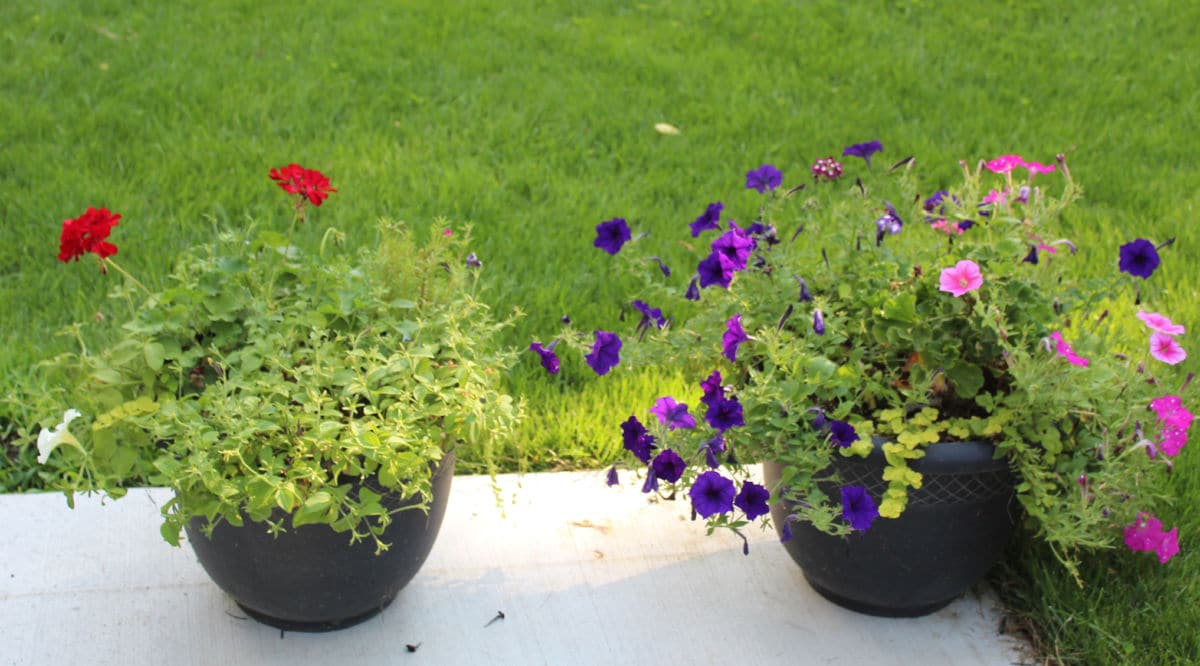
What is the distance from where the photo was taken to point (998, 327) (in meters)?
2.10

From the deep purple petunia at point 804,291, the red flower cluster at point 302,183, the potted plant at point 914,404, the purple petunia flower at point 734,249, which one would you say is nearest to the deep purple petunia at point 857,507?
the potted plant at point 914,404

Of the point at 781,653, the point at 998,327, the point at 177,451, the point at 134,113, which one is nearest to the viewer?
the point at 177,451

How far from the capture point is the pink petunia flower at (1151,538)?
7.47ft

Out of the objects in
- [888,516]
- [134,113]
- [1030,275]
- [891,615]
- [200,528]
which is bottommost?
[134,113]

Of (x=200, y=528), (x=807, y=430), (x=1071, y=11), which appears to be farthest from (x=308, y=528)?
(x=1071, y=11)

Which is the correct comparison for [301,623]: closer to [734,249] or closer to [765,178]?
[734,249]

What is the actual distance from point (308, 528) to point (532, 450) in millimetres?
958

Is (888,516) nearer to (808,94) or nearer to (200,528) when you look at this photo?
(200,528)

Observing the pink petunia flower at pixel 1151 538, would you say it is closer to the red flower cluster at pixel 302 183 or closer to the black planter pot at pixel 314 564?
the black planter pot at pixel 314 564

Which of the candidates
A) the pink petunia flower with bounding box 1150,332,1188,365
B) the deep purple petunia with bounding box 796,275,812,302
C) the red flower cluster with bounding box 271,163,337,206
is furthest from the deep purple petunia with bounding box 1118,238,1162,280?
the red flower cluster with bounding box 271,163,337,206

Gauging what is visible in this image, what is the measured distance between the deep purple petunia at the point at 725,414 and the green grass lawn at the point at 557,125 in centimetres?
83

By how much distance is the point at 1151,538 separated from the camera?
228 centimetres

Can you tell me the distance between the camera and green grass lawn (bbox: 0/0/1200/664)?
340cm

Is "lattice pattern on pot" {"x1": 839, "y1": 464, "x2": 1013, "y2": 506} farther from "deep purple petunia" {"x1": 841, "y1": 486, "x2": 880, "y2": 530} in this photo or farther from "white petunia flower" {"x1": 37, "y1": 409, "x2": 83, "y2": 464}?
"white petunia flower" {"x1": 37, "y1": 409, "x2": 83, "y2": 464}
